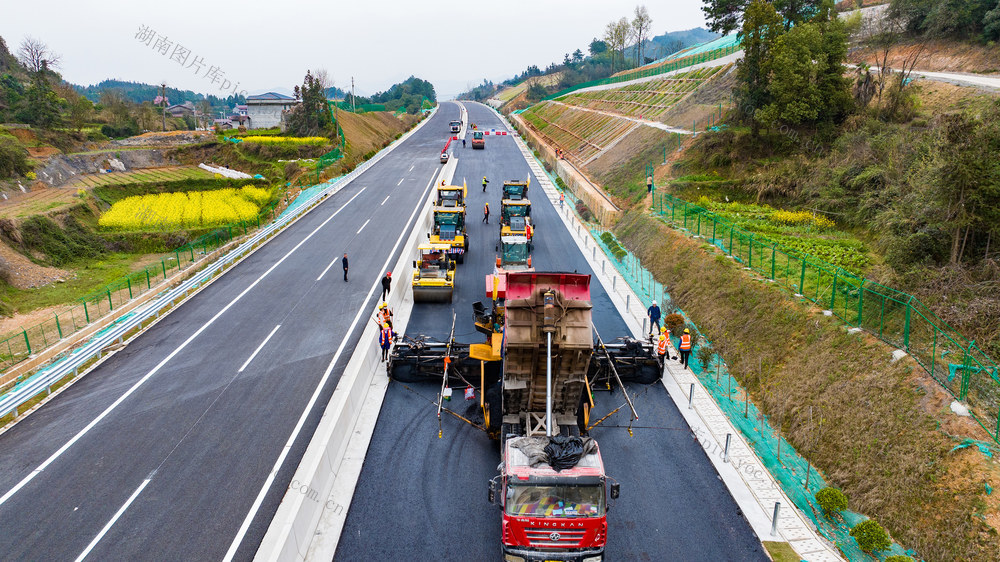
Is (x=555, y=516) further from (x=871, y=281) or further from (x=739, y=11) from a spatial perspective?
(x=739, y=11)

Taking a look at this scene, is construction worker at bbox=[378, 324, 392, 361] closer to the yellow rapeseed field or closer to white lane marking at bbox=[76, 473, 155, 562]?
white lane marking at bbox=[76, 473, 155, 562]

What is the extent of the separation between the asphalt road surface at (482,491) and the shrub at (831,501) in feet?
5.21

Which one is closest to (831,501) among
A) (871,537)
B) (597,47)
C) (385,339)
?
(871,537)

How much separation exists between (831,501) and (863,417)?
253cm

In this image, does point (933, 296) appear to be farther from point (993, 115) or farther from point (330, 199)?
point (330, 199)

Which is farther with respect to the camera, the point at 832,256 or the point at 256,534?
the point at 832,256

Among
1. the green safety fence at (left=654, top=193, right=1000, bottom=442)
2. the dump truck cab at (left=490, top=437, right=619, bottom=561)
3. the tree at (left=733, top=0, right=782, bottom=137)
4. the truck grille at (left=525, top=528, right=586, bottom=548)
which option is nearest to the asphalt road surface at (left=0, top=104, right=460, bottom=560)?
the dump truck cab at (left=490, top=437, right=619, bottom=561)

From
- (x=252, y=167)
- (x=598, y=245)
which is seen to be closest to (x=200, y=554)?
(x=598, y=245)

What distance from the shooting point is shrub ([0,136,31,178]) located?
45281 mm

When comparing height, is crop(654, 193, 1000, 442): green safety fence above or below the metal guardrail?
above

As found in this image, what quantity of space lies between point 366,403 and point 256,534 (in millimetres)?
5339

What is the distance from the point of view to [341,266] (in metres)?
28.9

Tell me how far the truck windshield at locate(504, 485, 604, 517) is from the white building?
10468 cm

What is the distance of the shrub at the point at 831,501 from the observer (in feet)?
37.8
